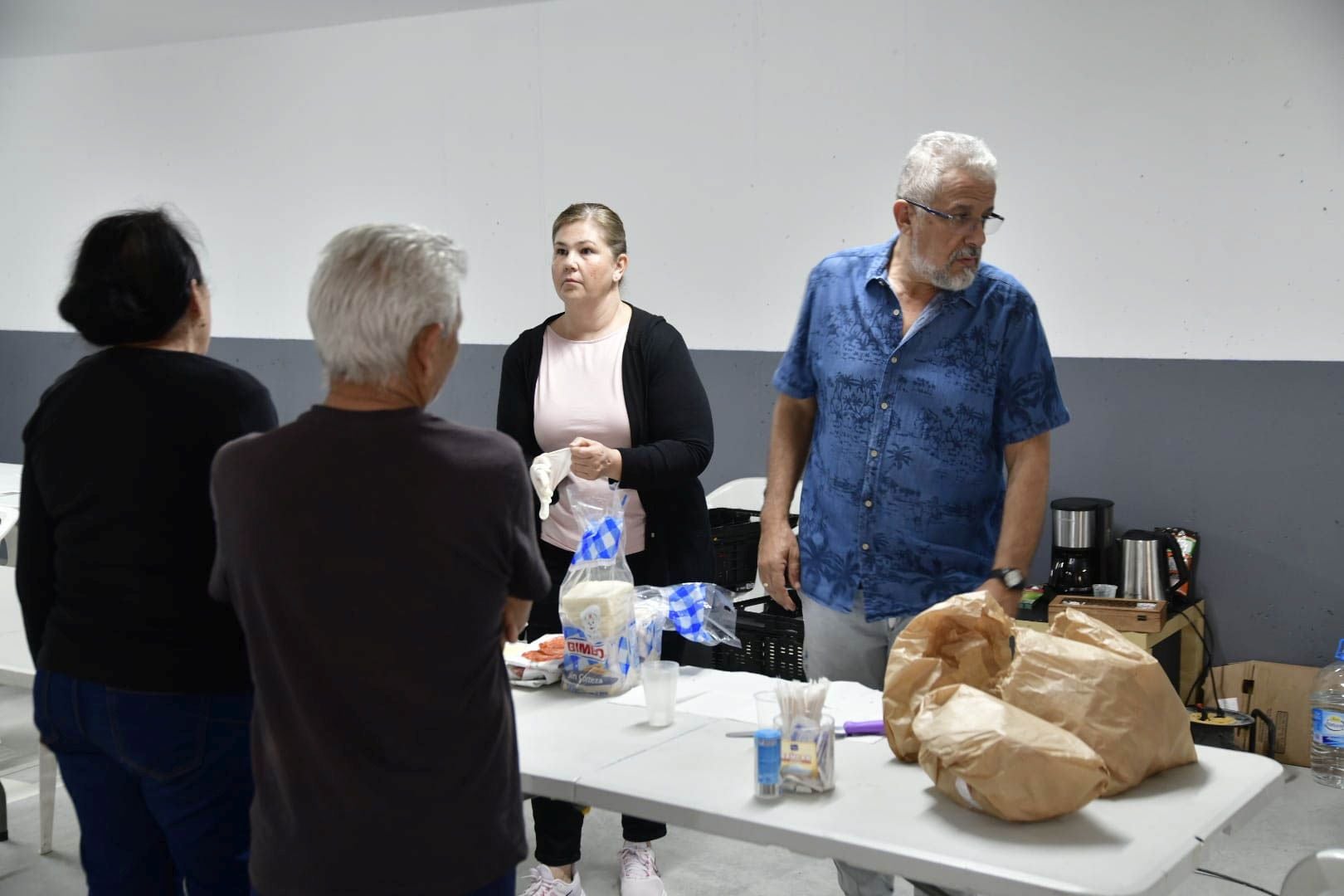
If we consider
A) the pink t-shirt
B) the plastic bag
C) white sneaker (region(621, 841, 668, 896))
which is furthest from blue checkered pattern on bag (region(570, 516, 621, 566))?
white sneaker (region(621, 841, 668, 896))

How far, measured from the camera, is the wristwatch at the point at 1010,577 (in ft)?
7.73

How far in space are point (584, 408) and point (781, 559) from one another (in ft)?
2.06

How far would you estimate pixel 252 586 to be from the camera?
1428mm

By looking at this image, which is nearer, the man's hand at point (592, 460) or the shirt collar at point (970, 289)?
the shirt collar at point (970, 289)

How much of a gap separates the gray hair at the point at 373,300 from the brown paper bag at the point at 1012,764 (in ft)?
2.86

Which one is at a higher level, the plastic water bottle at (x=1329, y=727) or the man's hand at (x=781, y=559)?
the man's hand at (x=781, y=559)

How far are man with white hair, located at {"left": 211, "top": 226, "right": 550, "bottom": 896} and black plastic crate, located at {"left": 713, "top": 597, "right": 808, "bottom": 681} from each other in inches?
102

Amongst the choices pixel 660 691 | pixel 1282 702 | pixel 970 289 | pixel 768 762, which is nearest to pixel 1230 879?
pixel 1282 702

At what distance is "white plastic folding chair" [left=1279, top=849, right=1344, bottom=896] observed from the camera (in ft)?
6.73

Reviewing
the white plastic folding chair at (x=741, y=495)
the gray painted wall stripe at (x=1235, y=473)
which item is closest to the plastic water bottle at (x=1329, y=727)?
the gray painted wall stripe at (x=1235, y=473)

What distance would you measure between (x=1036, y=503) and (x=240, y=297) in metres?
5.28

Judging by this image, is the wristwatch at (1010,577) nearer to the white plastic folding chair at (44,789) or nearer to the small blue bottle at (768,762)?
the small blue bottle at (768,762)

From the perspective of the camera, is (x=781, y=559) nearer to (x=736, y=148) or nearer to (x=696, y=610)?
(x=696, y=610)

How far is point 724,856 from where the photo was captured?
3.42 metres
